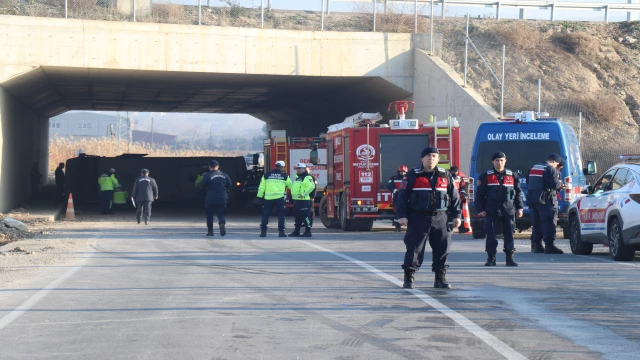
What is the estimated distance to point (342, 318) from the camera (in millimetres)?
8828

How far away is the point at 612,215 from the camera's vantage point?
577 inches

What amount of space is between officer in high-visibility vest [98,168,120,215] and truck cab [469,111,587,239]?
16326 millimetres

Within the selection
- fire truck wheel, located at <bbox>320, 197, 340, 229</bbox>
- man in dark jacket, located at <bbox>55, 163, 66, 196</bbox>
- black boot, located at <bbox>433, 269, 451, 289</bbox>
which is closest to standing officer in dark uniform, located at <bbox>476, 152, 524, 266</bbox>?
black boot, located at <bbox>433, 269, 451, 289</bbox>

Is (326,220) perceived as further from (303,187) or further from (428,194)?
(428,194)

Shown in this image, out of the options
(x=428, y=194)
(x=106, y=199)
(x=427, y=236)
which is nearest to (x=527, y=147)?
(x=427, y=236)

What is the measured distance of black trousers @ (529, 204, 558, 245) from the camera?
1609cm

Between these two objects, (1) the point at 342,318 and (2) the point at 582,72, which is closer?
(1) the point at 342,318

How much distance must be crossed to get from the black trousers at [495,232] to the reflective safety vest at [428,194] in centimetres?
302

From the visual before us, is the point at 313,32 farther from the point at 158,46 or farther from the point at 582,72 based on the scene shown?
the point at 582,72

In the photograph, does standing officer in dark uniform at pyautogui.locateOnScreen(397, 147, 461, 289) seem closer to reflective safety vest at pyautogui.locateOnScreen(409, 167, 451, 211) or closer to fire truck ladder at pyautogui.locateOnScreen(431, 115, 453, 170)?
reflective safety vest at pyautogui.locateOnScreen(409, 167, 451, 211)

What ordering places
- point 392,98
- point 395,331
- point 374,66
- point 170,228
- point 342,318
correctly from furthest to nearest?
point 392,98 → point 374,66 → point 170,228 → point 342,318 → point 395,331

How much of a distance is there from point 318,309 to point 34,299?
3.52 m

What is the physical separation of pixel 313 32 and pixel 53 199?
18.0 metres

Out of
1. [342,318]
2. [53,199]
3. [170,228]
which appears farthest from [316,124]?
[342,318]
